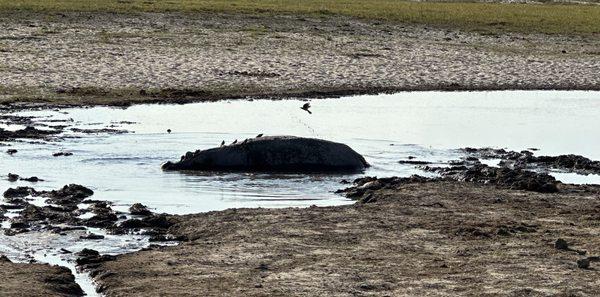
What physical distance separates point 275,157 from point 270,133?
3.69 meters

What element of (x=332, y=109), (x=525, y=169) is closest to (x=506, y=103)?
(x=332, y=109)

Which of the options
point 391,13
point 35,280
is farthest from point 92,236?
point 391,13

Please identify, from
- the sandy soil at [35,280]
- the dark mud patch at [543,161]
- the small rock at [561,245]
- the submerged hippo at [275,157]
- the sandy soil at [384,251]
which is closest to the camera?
the sandy soil at [35,280]

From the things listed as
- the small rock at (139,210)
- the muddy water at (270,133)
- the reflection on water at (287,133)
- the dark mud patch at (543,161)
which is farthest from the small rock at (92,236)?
the dark mud patch at (543,161)

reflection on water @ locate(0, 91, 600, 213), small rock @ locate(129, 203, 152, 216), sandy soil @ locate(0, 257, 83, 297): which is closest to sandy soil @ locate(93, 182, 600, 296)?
sandy soil @ locate(0, 257, 83, 297)

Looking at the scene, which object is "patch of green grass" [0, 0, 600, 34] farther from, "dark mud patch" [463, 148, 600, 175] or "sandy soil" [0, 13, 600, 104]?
"dark mud patch" [463, 148, 600, 175]

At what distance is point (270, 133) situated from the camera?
2119 cm

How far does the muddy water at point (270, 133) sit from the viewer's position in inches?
602

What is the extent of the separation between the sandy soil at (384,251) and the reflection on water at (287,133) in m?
1.57

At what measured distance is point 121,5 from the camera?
48.9m

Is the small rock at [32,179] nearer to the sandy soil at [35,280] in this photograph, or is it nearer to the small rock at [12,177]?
the small rock at [12,177]

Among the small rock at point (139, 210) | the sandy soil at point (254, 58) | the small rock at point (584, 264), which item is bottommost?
the small rock at point (584, 264)

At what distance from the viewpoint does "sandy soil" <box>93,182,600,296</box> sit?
34.6 feet

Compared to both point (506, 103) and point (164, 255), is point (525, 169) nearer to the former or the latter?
point (164, 255)
